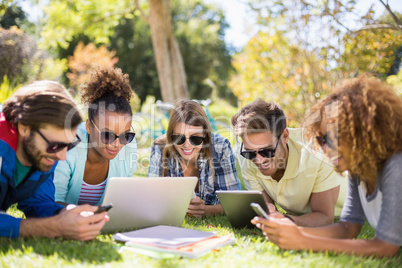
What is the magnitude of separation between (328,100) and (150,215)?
156 centimetres

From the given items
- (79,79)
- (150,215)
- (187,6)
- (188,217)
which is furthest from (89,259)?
(187,6)

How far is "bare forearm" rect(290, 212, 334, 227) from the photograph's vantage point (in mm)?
3084

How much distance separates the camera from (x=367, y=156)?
88.9 inches

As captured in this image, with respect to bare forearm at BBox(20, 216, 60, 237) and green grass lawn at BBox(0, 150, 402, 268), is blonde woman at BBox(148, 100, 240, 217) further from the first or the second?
bare forearm at BBox(20, 216, 60, 237)

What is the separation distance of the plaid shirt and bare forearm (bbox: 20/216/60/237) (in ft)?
5.87

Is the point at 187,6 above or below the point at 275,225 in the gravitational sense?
above

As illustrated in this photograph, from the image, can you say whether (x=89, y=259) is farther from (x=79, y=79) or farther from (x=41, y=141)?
(x=79, y=79)

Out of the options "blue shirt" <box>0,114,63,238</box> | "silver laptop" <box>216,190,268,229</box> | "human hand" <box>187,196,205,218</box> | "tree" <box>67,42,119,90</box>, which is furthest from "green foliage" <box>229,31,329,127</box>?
"tree" <box>67,42,119,90</box>

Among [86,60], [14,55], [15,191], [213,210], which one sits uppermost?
[86,60]

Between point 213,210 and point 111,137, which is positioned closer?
point 111,137

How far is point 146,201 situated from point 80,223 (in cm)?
58

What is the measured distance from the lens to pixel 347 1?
7.21m

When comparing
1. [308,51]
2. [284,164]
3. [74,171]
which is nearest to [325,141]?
[284,164]

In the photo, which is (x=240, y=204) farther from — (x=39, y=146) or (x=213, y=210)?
Result: (x=39, y=146)
